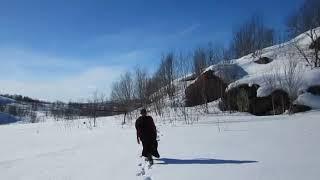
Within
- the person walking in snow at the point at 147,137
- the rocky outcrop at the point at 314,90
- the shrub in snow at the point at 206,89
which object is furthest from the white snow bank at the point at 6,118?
the person walking in snow at the point at 147,137

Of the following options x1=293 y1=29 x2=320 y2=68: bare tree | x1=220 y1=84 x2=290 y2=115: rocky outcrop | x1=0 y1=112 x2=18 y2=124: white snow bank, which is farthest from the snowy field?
x1=0 y1=112 x2=18 y2=124: white snow bank

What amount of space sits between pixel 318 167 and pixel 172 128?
1079cm

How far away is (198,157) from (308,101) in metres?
13.2

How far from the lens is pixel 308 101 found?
74.2 feet

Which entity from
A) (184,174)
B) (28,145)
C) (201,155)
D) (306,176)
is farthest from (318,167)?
(28,145)

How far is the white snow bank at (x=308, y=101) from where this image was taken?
2258 centimetres

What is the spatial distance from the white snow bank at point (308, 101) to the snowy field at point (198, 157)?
605 cm

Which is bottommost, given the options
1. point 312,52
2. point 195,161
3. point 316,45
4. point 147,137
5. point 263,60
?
point 195,161

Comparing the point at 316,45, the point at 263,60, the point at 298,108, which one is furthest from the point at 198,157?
the point at 263,60

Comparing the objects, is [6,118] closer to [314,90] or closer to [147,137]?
[314,90]

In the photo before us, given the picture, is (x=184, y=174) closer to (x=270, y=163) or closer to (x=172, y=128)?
(x=270, y=163)

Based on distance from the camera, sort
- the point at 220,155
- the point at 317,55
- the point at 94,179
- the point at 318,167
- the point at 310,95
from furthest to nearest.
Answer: the point at 317,55
the point at 310,95
the point at 220,155
the point at 94,179
the point at 318,167

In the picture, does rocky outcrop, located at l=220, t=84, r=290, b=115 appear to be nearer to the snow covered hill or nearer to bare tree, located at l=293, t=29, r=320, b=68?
the snow covered hill

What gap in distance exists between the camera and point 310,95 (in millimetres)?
23109
